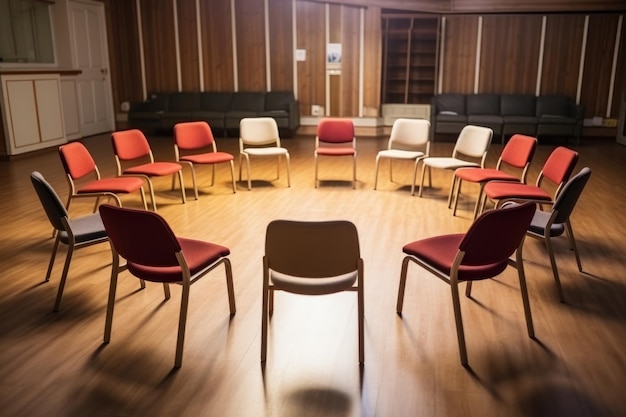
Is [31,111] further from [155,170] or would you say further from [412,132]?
[412,132]

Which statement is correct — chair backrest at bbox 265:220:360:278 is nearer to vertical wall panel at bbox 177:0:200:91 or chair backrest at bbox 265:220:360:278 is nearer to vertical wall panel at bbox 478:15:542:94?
vertical wall panel at bbox 478:15:542:94

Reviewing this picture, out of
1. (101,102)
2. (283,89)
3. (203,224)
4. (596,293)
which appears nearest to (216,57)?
(283,89)

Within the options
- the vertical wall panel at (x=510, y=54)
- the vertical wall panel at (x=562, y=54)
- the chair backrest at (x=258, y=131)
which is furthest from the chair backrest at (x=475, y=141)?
the vertical wall panel at (x=562, y=54)

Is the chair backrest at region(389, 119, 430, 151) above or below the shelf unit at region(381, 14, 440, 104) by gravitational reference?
below

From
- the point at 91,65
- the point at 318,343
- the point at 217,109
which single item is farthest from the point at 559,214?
the point at 91,65

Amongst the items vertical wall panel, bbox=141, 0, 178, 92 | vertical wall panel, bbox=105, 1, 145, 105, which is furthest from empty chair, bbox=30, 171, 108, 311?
vertical wall panel, bbox=105, 1, 145, 105

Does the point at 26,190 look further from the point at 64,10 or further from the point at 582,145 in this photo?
the point at 582,145

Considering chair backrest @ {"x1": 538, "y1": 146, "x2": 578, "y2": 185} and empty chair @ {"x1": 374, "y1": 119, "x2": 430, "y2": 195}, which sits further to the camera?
empty chair @ {"x1": 374, "y1": 119, "x2": 430, "y2": 195}

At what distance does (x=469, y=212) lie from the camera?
5387 millimetres

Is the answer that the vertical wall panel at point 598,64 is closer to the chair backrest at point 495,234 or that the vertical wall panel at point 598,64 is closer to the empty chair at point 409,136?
the empty chair at point 409,136

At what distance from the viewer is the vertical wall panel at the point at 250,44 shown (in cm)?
1076

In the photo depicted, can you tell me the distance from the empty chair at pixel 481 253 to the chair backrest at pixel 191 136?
3.87m

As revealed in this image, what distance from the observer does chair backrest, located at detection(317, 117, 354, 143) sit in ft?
22.0

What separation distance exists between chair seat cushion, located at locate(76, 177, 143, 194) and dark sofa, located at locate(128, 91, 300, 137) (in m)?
5.80
